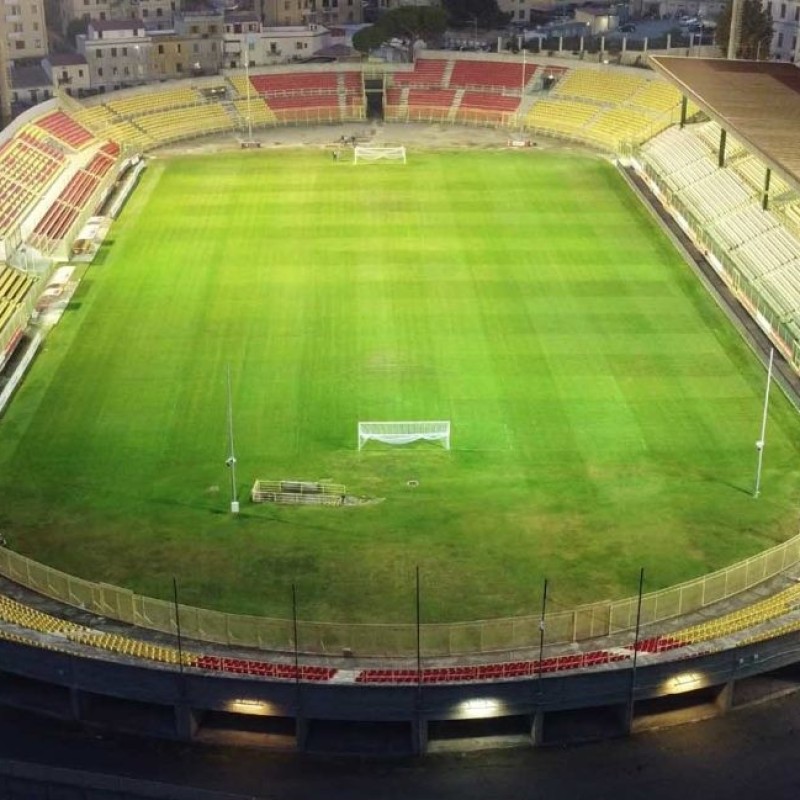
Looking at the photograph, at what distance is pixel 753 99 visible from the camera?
61375mm

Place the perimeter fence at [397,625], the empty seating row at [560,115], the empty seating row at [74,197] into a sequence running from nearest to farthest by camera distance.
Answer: the perimeter fence at [397,625]
the empty seating row at [74,197]
the empty seating row at [560,115]

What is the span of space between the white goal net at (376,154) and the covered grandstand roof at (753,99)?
15.9 m

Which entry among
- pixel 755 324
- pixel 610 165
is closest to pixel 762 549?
pixel 755 324

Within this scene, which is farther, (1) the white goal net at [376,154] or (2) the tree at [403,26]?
(2) the tree at [403,26]

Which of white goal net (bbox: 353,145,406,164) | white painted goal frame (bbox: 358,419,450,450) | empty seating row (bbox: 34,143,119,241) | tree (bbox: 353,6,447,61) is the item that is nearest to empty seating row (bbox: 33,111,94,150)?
empty seating row (bbox: 34,143,119,241)

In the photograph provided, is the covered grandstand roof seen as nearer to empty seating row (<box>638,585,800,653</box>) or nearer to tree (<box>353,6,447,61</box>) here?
empty seating row (<box>638,585,800,653</box>)

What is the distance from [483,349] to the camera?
47125 mm

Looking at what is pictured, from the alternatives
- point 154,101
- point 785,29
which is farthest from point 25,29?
point 785,29

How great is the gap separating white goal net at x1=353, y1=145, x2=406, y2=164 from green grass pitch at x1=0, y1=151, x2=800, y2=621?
12211 mm

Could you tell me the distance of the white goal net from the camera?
7772cm

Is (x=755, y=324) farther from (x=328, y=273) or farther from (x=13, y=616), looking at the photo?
(x=13, y=616)

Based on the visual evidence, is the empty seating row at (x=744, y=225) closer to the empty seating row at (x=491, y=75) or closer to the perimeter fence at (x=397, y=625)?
the perimeter fence at (x=397, y=625)

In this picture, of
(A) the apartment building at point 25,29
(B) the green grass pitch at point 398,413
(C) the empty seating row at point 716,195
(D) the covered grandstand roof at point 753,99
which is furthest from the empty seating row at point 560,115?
(A) the apartment building at point 25,29

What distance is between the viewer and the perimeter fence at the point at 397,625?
28.2 m
